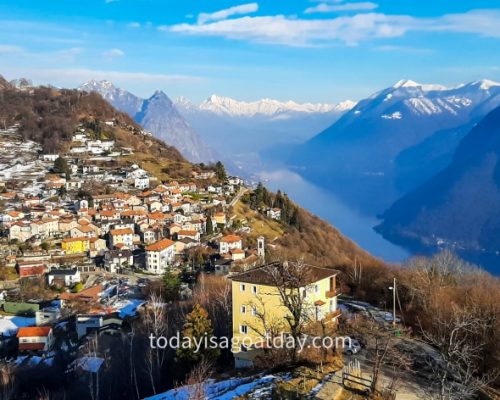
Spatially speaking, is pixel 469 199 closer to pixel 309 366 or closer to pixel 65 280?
pixel 65 280

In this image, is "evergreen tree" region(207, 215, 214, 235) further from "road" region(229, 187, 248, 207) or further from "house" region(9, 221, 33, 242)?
"house" region(9, 221, 33, 242)

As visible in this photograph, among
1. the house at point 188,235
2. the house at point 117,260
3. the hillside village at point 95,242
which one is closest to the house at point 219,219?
the hillside village at point 95,242

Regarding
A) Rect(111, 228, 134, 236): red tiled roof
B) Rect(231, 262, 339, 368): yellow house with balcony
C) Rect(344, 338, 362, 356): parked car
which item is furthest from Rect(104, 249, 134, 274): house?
Rect(344, 338, 362, 356): parked car

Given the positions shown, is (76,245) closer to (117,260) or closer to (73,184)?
(117,260)

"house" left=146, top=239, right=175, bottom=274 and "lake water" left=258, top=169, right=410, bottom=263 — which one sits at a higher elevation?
"house" left=146, top=239, right=175, bottom=274

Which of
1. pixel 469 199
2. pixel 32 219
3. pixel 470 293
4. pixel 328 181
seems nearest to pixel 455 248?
pixel 469 199
